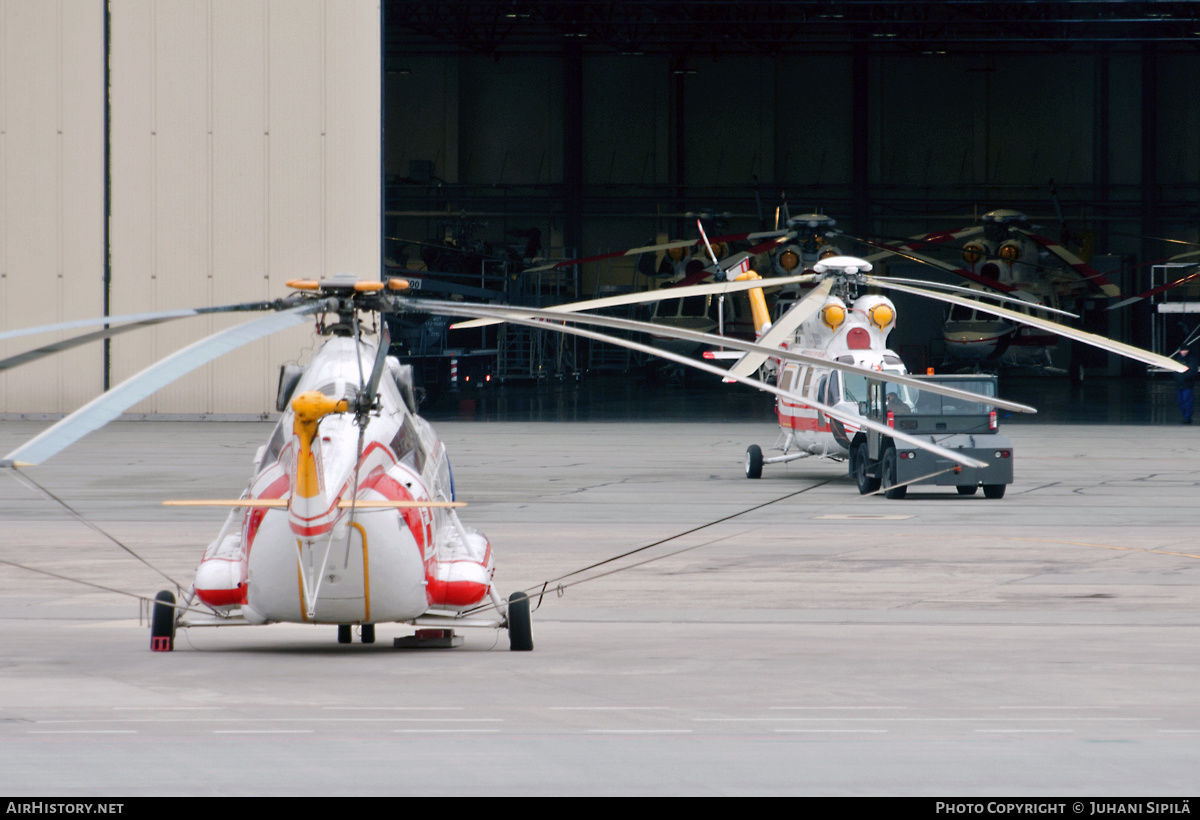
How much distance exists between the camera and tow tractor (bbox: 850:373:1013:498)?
64.2 ft

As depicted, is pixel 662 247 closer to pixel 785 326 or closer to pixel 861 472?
pixel 861 472

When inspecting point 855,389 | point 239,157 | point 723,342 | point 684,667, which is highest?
point 239,157

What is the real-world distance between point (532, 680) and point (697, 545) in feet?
23.5

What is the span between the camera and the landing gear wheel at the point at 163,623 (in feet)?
32.2

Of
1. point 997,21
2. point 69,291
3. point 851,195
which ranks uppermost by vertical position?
point 997,21

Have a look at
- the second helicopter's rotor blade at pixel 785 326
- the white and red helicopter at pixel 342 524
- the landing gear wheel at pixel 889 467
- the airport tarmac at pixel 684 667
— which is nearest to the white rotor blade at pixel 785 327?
the second helicopter's rotor blade at pixel 785 326

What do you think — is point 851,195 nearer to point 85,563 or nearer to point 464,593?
point 85,563

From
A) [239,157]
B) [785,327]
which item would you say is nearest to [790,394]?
[785,327]

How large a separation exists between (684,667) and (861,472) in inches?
459

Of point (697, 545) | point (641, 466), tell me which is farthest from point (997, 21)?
point (697, 545)

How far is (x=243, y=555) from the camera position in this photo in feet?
31.2

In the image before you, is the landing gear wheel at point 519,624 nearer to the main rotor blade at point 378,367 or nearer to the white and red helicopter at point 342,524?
the white and red helicopter at point 342,524

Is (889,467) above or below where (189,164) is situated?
below

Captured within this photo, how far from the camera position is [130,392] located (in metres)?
6.27
